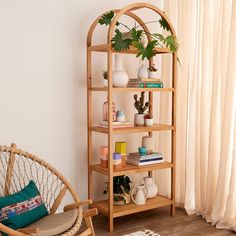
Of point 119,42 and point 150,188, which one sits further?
point 150,188

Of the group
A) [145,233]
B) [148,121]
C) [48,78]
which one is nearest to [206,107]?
[148,121]

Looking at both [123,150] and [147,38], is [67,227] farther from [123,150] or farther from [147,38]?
[147,38]

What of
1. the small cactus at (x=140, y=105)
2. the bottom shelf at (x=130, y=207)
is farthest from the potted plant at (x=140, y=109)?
the bottom shelf at (x=130, y=207)

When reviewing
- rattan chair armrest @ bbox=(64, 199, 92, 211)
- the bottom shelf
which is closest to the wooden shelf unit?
the bottom shelf

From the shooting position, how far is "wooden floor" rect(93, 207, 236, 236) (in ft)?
9.80

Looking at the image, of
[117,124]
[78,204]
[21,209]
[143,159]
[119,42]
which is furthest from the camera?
[143,159]

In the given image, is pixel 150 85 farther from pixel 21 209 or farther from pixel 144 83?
pixel 21 209

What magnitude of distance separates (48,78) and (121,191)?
1.16m

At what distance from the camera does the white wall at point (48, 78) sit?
9.57 feet

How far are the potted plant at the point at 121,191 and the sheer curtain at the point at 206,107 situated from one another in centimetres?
60

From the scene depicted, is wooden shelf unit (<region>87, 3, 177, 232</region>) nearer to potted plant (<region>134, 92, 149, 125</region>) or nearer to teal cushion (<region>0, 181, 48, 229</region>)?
potted plant (<region>134, 92, 149, 125</region>)

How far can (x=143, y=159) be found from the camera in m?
3.19

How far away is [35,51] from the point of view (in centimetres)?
302

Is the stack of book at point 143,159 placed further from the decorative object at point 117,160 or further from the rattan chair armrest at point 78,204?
the rattan chair armrest at point 78,204
